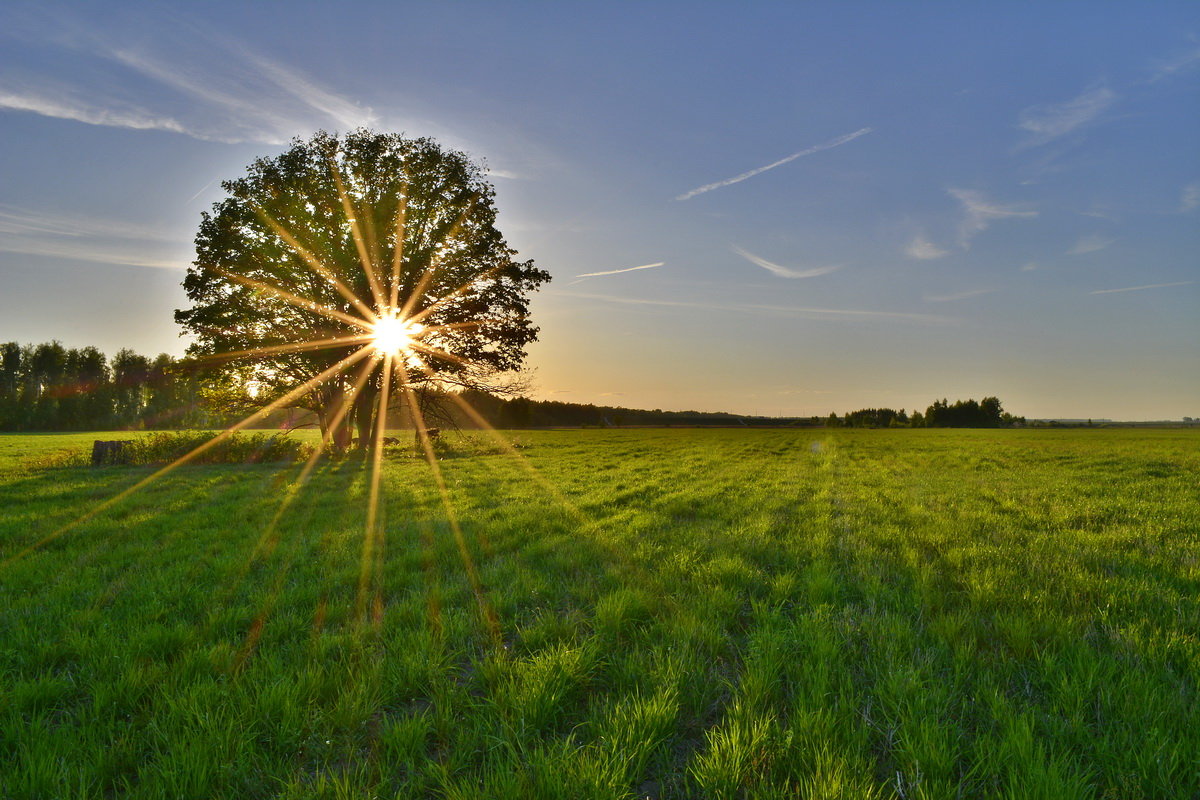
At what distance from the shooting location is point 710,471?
651 inches

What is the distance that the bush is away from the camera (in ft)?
66.3

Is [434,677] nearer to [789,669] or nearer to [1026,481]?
[789,669]

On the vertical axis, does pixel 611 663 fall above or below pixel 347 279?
below

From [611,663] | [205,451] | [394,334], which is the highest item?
[394,334]

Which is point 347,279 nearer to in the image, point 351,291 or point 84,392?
point 351,291

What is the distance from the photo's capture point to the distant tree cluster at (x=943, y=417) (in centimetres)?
11206

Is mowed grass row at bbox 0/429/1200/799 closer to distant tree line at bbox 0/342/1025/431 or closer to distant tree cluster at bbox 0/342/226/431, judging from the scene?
distant tree line at bbox 0/342/1025/431

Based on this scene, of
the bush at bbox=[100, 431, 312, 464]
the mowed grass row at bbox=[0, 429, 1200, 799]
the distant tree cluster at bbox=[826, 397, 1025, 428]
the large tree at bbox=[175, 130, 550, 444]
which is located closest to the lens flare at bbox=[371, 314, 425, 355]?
the large tree at bbox=[175, 130, 550, 444]

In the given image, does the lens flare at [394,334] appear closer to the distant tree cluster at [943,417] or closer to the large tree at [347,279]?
the large tree at [347,279]

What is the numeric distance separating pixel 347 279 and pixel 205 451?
9.00 meters

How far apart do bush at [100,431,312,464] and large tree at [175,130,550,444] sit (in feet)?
6.99

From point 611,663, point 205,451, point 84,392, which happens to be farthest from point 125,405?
point 611,663

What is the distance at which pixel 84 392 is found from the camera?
288 ft

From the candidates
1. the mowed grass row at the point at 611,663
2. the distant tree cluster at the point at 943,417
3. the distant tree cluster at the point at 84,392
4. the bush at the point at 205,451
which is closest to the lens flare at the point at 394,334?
the bush at the point at 205,451
